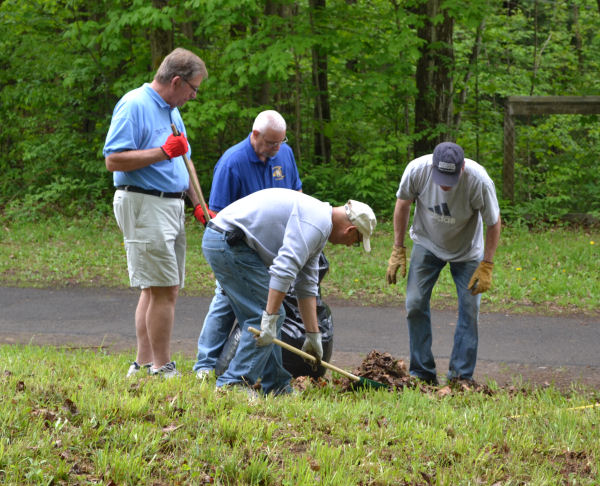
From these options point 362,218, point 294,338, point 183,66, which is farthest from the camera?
point 294,338

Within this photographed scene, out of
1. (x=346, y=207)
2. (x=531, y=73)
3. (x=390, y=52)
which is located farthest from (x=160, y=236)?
(x=531, y=73)

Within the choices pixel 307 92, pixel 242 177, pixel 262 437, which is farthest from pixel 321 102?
pixel 262 437

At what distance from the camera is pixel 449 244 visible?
18.0 ft

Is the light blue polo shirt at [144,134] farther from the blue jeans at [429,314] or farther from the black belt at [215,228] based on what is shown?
the blue jeans at [429,314]

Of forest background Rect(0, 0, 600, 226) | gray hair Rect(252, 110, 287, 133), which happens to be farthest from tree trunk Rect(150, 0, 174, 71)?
gray hair Rect(252, 110, 287, 133)

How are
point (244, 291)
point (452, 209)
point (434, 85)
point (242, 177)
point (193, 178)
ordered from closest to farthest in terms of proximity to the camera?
point (244, 291) < point (193, 178) < point (452, 209) < point (242, 177) < point (434, 85)

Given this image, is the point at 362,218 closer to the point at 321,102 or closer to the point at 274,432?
the point at 274,432

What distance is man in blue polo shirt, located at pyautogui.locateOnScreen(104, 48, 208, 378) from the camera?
15.4ft

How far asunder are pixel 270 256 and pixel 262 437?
1.20m

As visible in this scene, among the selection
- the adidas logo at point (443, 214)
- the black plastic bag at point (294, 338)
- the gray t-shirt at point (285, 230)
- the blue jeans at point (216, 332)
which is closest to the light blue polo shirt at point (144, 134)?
the gray t-shirt at point (285, 230)

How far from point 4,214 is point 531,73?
1136cm

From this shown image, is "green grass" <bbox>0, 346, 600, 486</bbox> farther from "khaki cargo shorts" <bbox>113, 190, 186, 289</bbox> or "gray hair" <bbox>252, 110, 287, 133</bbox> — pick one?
"gray hair" <bbox>252, 110, 287, 133</bbox>

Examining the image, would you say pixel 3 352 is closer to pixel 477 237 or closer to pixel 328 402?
pixel 328 402

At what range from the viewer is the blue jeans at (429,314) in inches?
217
